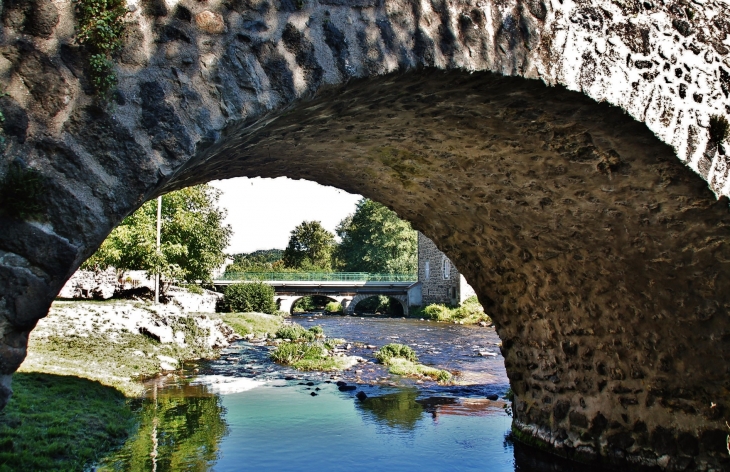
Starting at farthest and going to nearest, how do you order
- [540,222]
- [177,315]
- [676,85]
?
[177,315] → [540,222] → [676,85]

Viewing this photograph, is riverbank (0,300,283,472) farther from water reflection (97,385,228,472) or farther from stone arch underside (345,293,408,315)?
stone arch underside (345,293,408,315)

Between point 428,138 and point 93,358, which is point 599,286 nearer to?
point 428,138

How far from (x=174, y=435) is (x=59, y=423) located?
1.18 meters

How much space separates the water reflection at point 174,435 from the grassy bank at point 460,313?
19737 millimetres

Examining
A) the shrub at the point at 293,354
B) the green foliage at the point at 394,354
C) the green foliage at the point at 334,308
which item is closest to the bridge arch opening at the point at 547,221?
the green foliage at the point at 394,354

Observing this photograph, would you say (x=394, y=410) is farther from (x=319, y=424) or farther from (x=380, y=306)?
(x=380, y=306)

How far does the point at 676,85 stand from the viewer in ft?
12.0

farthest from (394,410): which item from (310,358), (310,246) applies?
(310,246)

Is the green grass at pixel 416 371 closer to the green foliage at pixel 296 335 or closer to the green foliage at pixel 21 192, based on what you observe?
the green foliage at pixel 296 335

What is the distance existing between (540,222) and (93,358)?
835 cm

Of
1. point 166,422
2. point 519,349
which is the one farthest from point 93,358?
point 519,349

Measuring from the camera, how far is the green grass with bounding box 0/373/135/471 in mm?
4961

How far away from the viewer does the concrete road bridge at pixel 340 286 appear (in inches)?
1506

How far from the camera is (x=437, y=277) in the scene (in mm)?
36594
